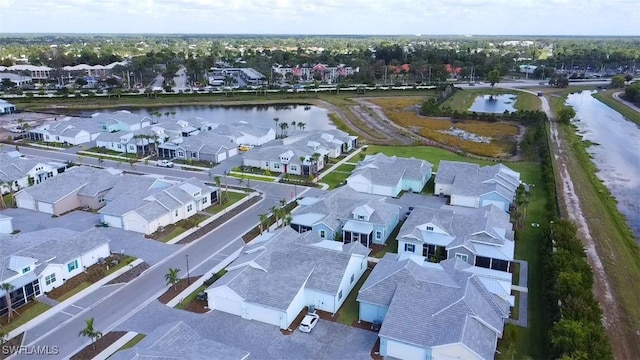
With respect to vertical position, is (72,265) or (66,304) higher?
(72,265)

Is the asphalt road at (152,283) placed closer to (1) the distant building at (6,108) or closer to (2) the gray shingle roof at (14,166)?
(2) the gray shingle roof at (14,166)

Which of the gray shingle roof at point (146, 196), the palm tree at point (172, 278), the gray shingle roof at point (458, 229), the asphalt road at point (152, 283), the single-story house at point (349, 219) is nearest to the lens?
the asphalt road at point (152, 283)

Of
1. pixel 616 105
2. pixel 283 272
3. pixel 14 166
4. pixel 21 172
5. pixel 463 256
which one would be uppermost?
pixel 616 105

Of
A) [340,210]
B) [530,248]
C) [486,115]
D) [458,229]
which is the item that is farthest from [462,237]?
[486,115]

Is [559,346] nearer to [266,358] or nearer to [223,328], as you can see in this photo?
[266,358]

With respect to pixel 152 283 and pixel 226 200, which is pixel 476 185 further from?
pixel 152 283

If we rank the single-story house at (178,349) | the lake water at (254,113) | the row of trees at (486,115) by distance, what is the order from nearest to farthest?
the single-story house at (178,349) → the row of trees at (486,115) → the lake water at (254,113)

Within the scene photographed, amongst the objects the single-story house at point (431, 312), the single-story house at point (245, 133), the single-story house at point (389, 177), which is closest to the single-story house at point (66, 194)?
the single-story house at point (245, 133)
